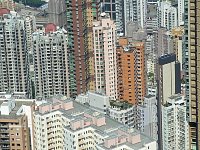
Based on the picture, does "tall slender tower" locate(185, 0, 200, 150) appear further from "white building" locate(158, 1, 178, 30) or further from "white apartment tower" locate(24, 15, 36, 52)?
"white building" locate(158, 1, 178, 30)

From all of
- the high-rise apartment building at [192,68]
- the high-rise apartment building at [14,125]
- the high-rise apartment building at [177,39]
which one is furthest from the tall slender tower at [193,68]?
the high-rise apartment building at [177,39]

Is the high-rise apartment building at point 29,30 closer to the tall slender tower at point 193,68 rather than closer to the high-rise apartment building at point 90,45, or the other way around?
the high-rise apartment building at point 90,45

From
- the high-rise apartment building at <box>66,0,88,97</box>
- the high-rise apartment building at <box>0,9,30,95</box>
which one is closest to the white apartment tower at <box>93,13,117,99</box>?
the high-rise apartment building at <box>66,0,88,97</box>

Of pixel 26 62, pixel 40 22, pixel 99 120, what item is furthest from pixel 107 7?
pixel 99 120

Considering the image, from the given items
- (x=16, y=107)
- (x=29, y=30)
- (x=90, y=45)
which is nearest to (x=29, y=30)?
(x=29, y=30)

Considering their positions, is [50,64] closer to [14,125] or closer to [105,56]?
[105,56]
